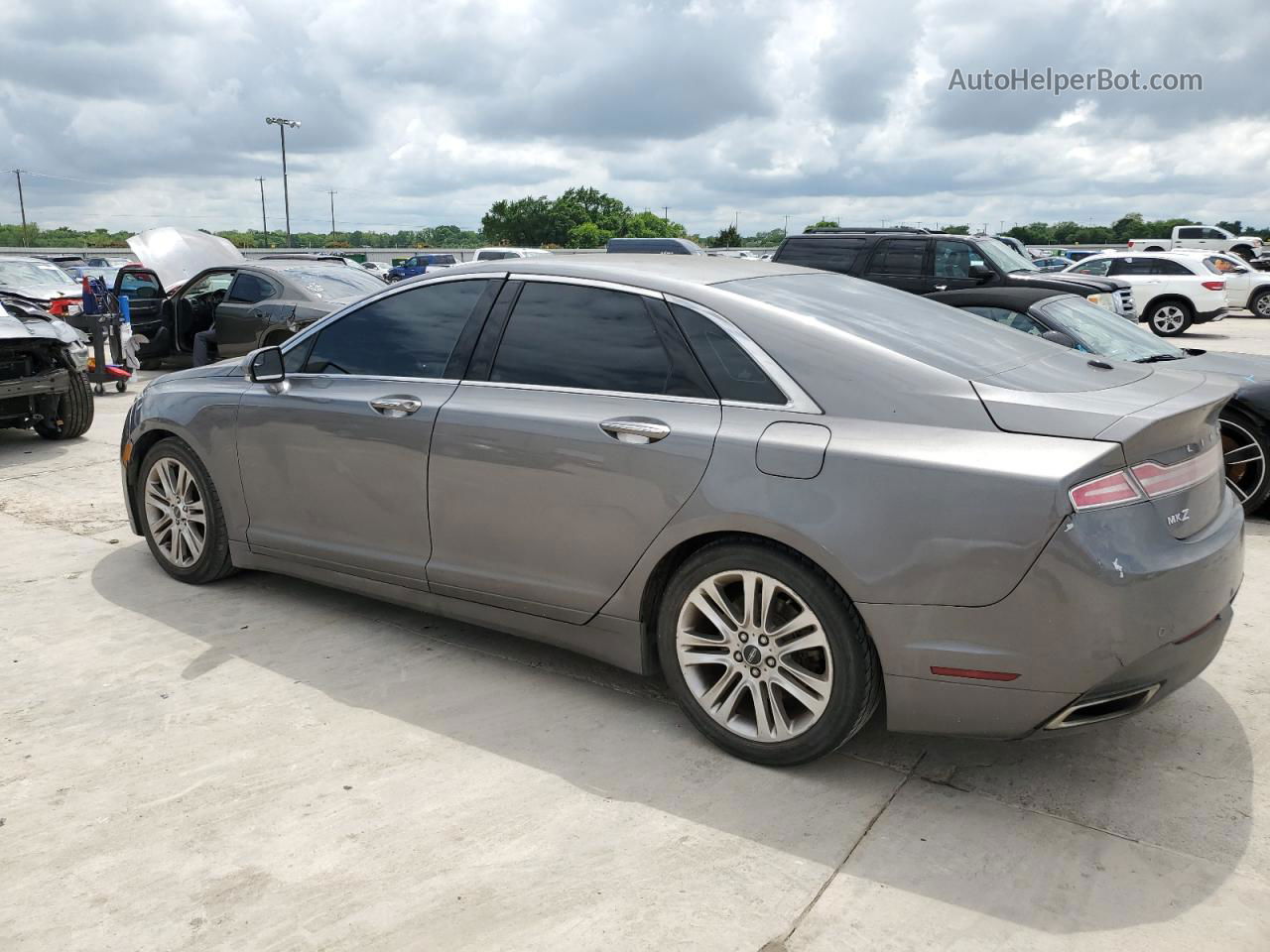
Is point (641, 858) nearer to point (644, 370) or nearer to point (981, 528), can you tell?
point (981, 528)

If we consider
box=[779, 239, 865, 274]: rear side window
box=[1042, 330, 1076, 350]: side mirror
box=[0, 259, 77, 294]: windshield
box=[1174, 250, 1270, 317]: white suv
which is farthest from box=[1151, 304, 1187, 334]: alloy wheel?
box=[0, 259, 77, 294]: windshield

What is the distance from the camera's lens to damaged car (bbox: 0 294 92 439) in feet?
26.6

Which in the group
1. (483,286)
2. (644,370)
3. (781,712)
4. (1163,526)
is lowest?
(781,712)

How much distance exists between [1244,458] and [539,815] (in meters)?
5.19

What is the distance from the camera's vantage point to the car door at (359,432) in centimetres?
405

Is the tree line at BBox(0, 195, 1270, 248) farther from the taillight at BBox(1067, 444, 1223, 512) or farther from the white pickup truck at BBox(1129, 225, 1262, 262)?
the taillight at BBox(1067, 444, 1223, 512)

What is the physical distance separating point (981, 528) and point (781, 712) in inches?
34.6

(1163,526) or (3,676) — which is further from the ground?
(1163,526)

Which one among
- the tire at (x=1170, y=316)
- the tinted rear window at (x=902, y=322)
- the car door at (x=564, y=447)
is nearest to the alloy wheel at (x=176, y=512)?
the car door at (x=564, y=447)

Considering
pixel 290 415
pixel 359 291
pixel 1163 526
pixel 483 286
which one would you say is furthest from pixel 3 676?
pixel 359 291

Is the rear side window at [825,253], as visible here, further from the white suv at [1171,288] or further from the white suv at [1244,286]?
the white suv at [1244,286]

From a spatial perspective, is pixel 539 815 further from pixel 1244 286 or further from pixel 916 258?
pixel 1244 286

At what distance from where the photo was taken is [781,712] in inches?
127

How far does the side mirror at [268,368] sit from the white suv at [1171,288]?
62.2 ft
